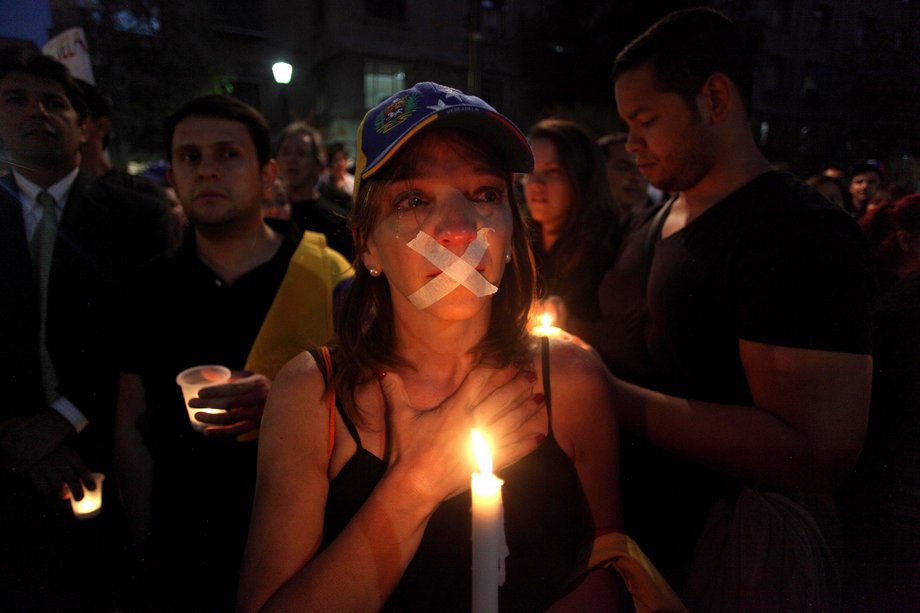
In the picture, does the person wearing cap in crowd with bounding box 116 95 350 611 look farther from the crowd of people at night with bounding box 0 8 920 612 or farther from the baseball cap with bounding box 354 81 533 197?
the baseball cap with bounding box 354 81 533 197

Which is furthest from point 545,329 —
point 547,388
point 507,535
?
point 507,535

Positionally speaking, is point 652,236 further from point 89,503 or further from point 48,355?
point 89,503

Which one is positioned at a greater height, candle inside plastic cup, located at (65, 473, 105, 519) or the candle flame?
the candle flame

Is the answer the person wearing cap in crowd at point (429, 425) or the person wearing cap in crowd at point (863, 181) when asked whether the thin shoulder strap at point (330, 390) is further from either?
the person wearing cap in crowd at point (863, 181)

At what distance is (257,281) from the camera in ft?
8.28

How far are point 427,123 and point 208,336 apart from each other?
162cm

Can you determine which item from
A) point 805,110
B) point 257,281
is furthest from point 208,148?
point 805,110

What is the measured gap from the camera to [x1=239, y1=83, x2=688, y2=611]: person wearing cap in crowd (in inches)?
51.4

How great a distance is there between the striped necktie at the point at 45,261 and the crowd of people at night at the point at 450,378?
1cm

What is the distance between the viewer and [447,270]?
4.42ft

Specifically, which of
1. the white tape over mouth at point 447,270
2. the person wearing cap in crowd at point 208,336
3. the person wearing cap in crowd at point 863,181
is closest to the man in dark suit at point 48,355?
the person wearing cap in crowd at point 208,336

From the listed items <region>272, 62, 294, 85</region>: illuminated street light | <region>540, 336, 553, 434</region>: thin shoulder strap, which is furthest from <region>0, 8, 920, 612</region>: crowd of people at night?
<region>272, 62, 294, 85</region>: illuminated street light

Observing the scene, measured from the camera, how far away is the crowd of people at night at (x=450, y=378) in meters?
1.37

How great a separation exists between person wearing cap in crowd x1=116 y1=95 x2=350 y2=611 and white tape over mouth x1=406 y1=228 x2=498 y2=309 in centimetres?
89
